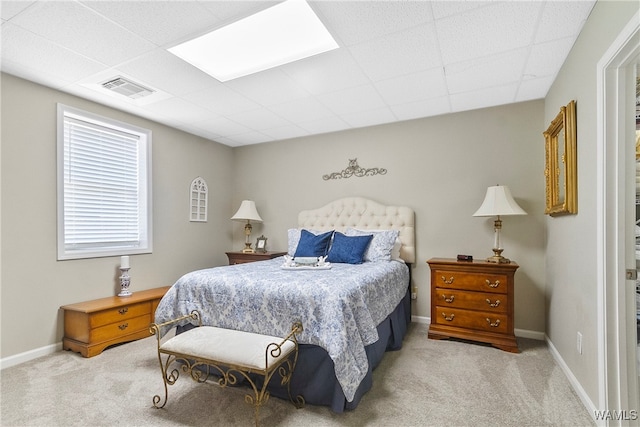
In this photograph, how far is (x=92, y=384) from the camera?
2312 millimetres

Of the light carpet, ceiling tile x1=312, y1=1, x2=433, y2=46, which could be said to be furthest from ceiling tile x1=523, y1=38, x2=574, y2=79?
the light carpet

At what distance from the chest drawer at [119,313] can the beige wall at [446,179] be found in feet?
6.54

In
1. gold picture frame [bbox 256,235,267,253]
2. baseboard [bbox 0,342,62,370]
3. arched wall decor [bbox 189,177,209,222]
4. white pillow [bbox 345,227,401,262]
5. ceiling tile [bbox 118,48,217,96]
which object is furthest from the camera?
Answer: gold picture frame [bbox 256,235,267,253]

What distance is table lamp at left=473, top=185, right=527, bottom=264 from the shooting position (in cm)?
309

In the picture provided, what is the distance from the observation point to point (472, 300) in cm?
311

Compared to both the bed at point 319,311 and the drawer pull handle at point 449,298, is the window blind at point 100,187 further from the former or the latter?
the drawer pull handle at point 449,298

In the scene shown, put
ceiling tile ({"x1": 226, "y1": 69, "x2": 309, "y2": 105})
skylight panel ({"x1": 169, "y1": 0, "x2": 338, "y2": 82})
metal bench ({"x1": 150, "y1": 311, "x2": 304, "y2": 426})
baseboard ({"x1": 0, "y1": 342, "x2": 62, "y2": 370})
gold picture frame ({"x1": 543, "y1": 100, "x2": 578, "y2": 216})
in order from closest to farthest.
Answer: metal bench ({"x1": 150, "y1": 311, "x2": 304, "y2": 426}) < skylight panel ({"x1": 169, "y1": 0, "x2": 338, "y2": 82}) < gold picture frame ({"x1": 543, "y1": 100, "x2": 578, "y2": 216}) < baseboard ({"x1": 0, "y1": 342, "x2": 62, "y2": 370}) < ceiling tile ({"x1": 226, "y1": 69, "x2": 309, "y2": 105})

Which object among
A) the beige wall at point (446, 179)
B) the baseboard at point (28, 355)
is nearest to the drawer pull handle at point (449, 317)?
the beige wall at point (446, 179)

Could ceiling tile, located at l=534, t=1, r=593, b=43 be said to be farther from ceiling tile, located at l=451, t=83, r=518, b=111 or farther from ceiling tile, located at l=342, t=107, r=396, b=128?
ceiling tile, located at l=342, t=107, r=396, b=128

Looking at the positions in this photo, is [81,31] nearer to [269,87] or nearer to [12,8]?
[12,8]

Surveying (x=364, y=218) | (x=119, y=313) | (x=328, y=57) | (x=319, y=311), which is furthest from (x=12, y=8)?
(x=364, y=218)

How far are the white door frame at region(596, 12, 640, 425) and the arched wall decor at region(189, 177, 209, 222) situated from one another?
14.3 feet

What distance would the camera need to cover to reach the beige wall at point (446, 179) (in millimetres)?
3338

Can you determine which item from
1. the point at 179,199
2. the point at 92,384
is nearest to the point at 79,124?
the point at 179,199
